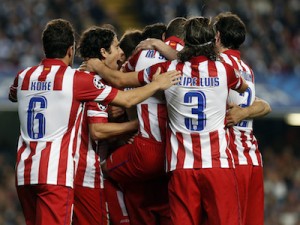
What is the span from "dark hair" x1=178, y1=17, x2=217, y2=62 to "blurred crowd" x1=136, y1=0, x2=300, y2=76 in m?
9.76

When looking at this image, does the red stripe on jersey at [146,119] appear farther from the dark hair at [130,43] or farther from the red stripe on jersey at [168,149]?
the dark hair at [130,43]

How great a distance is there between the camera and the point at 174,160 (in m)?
8.77

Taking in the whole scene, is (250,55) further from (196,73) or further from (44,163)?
(44,163)

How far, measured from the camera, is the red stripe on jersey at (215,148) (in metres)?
8.70

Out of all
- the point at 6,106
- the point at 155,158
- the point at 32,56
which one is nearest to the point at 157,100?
the point at 155,158

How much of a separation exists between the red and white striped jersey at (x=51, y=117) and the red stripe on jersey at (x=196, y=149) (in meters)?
0.81

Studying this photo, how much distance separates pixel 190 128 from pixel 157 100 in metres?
0.61

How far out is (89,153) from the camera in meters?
9.48

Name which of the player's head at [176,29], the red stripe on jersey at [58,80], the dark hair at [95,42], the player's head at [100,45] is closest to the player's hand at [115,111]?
the player's head at [100,45]

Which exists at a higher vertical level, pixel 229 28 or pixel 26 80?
pixel 229 28

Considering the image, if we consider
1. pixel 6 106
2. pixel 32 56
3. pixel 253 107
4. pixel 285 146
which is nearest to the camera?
pixel 253 107

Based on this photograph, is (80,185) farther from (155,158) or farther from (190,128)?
(190,128)

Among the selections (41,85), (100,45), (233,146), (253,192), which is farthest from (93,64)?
(253,192)

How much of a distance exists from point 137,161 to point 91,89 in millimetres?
933
